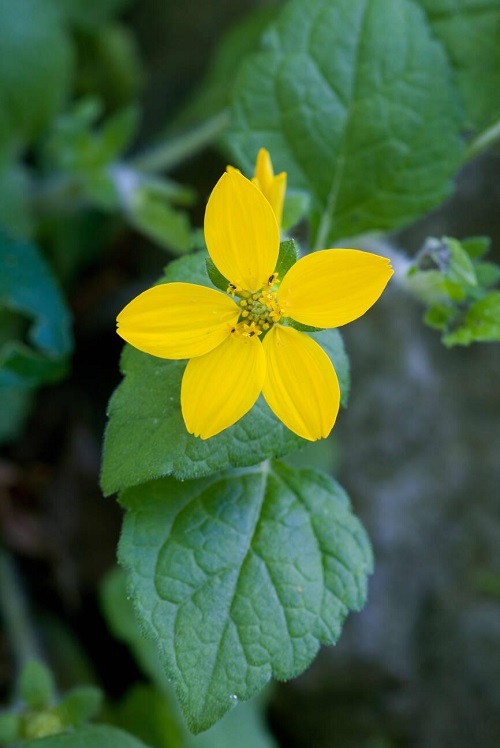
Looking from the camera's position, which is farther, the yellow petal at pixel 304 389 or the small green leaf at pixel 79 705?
the small green leaf at pixel 79 705

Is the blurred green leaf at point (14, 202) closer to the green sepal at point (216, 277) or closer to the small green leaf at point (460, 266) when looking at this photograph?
the green sepal at point (216, 277)

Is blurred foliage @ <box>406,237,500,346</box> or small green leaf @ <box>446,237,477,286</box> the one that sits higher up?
small green leaf @ <box>446,237,477,286</box>

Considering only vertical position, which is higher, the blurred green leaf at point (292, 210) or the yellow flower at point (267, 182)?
the yellow flower at point (267, 182)

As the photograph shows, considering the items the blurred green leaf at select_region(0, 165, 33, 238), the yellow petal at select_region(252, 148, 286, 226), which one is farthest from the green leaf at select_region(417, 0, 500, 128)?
the blurred green leaf at select_region(0, 165, 33, 238)

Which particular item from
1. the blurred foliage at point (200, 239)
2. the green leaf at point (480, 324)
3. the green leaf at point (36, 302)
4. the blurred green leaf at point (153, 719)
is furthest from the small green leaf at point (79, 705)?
the green leaf at point (480, 324)

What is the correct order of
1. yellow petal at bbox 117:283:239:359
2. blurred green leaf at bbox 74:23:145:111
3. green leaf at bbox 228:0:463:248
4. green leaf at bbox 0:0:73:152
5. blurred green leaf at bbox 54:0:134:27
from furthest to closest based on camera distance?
blurred green leaf at bbox 74:23:145:111, blurred green leaf at bbox 54:0:134:27, green leaf at bbox 0:0:73:152, green leaf at bbox 228:0:463:248, yellow petal at bbox 117:283:239:359

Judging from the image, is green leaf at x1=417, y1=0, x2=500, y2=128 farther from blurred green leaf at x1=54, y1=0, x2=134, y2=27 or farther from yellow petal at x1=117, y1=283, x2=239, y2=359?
blurred green leaf at x1=54, y1=0, x2=134, y2=27

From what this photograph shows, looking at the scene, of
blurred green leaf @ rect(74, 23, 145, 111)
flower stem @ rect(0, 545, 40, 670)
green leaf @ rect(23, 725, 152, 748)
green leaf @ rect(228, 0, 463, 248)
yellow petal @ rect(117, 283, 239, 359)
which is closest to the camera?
yellow petal @ rect(117, 283, 239, 359)

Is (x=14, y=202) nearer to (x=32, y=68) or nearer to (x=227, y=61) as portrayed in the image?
(x=32, y=68)
